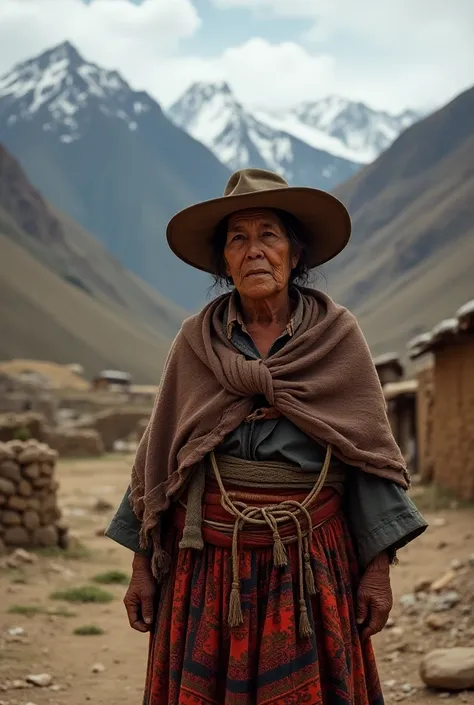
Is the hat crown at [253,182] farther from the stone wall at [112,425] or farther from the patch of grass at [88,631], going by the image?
the stone wall at [112,425]

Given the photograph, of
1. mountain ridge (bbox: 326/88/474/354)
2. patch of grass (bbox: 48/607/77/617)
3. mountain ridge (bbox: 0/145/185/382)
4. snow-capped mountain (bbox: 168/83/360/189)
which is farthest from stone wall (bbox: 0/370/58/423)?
snow-capped mountain (bbox: 168/83/360/189)

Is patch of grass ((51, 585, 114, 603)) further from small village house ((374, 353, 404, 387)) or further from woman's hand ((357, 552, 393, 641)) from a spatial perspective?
small village house ((374, 353, 404, 387))

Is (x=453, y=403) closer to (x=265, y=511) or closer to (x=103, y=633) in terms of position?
(x=103, y=633)

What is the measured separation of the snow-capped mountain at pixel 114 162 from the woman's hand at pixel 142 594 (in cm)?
10985

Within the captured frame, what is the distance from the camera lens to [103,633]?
609cm

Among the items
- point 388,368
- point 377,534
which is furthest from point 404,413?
point 377,534

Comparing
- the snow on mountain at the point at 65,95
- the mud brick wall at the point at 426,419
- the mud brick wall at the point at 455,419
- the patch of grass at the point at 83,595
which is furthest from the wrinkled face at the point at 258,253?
the snow on mountain at the point at 65,95

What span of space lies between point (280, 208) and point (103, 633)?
404 cm

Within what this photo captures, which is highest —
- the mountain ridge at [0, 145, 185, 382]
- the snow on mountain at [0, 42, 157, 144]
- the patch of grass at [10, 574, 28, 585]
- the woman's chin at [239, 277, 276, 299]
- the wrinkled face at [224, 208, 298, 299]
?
the snow on mountain at [0, 42, 157, 144]

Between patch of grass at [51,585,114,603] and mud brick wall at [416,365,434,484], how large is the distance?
21.3 feet

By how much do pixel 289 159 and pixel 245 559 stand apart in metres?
177

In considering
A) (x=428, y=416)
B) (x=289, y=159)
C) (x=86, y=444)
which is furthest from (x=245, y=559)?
(x=289, y=159)

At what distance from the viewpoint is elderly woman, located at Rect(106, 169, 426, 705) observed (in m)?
2.64

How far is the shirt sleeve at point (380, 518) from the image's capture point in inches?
107
